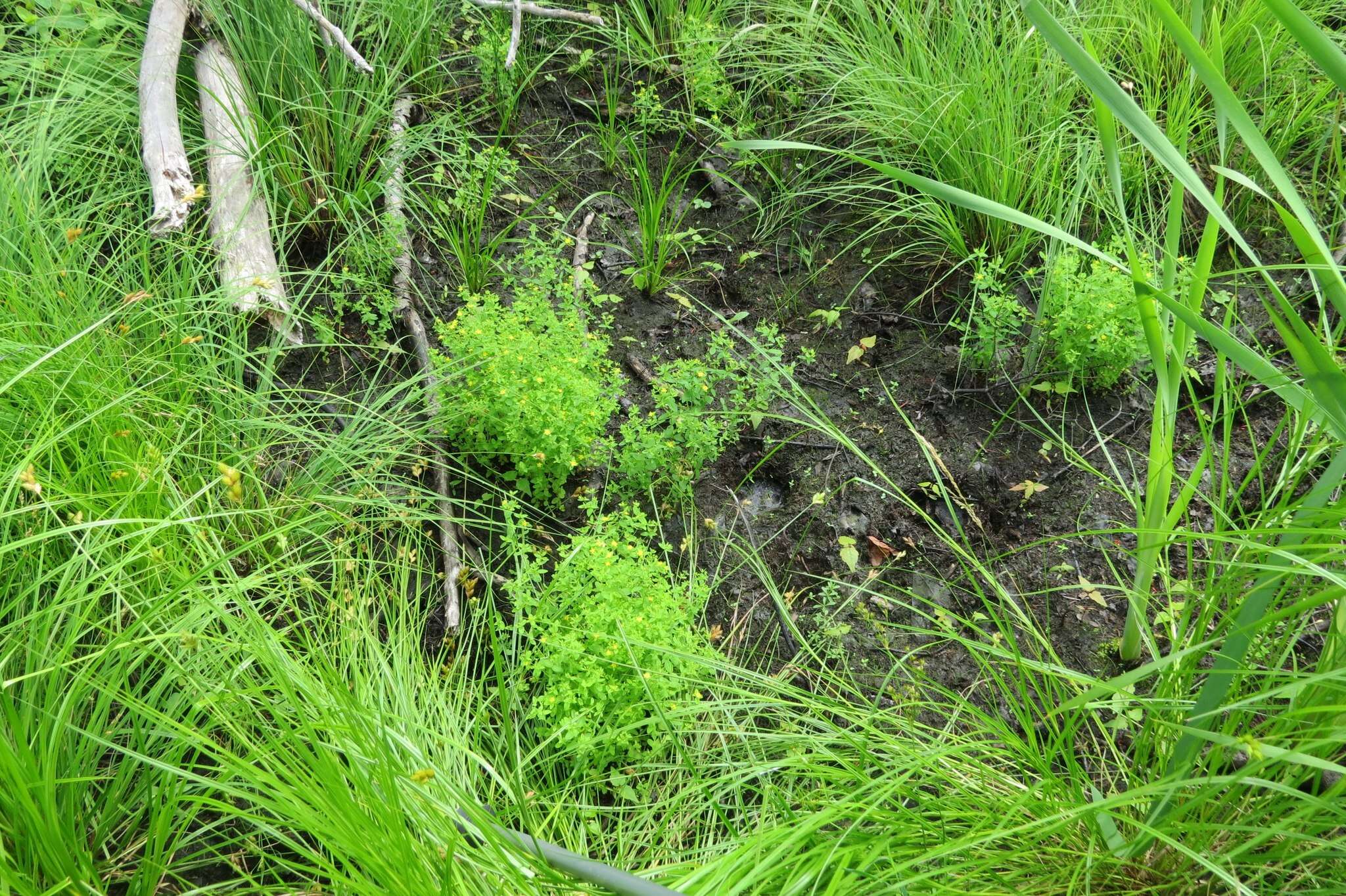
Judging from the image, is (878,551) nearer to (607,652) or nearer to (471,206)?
(607,652)

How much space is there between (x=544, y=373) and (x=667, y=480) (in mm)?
535

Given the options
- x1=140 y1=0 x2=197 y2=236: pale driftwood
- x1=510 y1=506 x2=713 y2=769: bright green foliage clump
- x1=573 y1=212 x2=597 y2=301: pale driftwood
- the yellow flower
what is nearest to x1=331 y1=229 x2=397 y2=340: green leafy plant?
x1=140 y1=0 x2=197 y2=236: pale driftwood

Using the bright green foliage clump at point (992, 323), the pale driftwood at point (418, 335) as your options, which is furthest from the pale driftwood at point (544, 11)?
the bright green foliage clump at point (992, 323)

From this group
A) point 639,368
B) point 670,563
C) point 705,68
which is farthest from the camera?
point 705,68

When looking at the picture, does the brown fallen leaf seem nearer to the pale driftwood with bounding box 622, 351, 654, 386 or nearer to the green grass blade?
the pale driftwood with bounding box 622, 351, 654, 386

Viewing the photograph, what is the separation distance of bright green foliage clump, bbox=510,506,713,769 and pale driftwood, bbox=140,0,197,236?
4.94 ft

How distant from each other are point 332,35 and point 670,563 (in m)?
2.28

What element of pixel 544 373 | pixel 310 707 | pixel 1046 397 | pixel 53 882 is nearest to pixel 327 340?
pixel 544 373

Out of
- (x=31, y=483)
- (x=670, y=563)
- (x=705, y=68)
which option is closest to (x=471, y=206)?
(x=705, y=68)

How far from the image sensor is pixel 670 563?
2574 mm

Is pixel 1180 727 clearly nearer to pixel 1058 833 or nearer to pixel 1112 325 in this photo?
pixel 1058 833

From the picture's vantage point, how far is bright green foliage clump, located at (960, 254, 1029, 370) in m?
2.78

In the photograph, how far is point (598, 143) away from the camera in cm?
379

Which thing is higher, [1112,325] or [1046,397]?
[1112,325]
